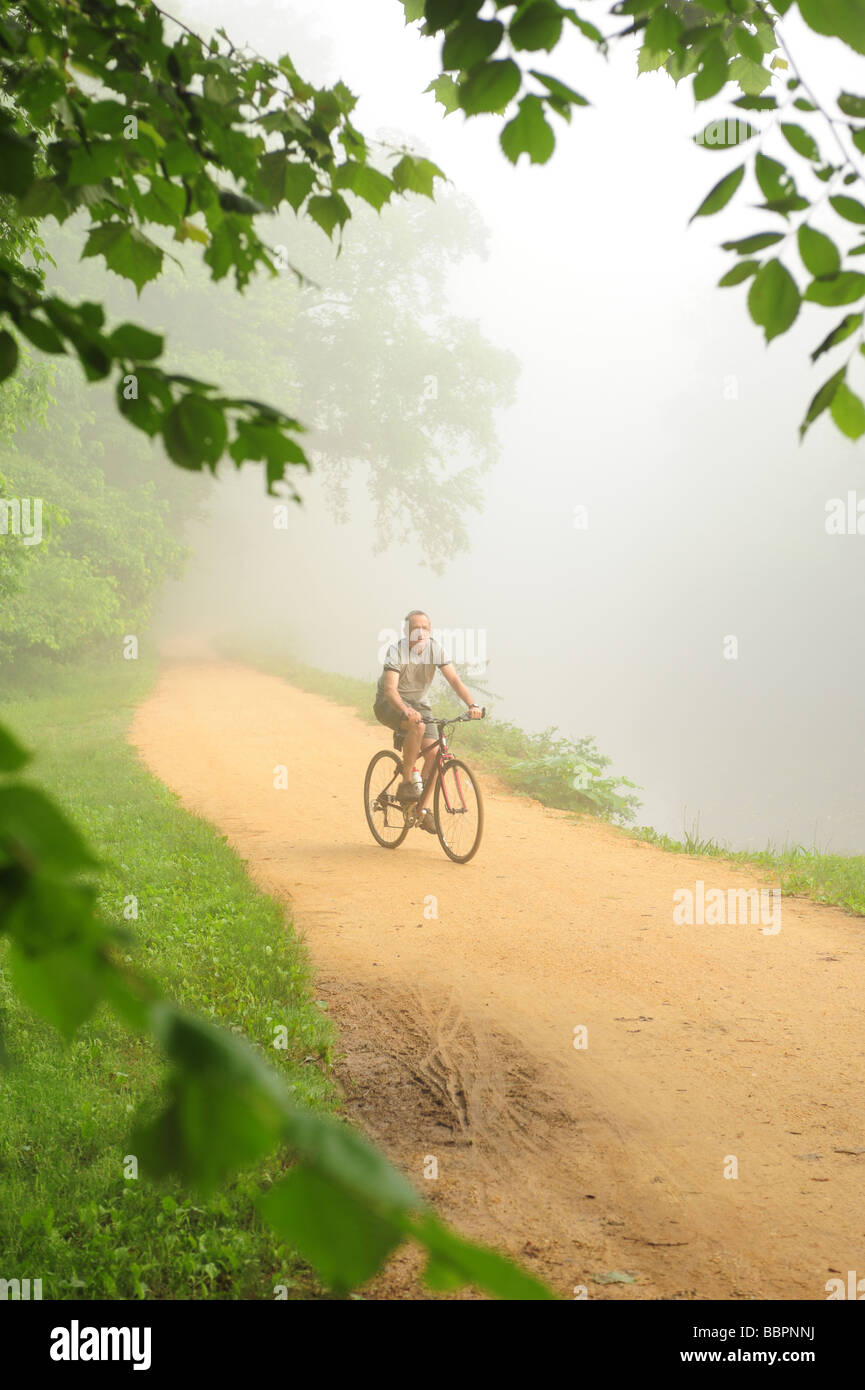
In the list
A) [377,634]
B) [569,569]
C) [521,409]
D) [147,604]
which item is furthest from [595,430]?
[147,604]

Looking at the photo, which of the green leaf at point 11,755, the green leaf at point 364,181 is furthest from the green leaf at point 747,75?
the green leaf at point 11,755

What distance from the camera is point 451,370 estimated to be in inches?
1307

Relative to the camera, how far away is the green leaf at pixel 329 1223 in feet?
1.83

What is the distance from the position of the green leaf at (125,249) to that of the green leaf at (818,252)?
1263 mm

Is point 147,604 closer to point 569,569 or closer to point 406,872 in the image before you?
point 406,872

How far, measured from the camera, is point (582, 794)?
12.3 m

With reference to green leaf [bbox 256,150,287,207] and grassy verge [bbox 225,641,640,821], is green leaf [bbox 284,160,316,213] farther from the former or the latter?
grassy verge [bbox 225,641,640,821]

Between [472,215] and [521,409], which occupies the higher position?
[521,409]

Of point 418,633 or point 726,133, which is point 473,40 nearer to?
point 726,133

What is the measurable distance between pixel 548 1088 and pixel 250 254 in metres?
3.84

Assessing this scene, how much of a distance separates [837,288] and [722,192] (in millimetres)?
261

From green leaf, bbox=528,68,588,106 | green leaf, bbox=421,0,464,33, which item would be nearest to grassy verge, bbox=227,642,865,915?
green leaf, bbox=528,68,588,106

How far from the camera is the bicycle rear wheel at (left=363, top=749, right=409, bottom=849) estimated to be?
8977 mm

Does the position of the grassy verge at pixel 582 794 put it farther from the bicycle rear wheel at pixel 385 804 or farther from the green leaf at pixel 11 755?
the green leaf at pixel 11 755
